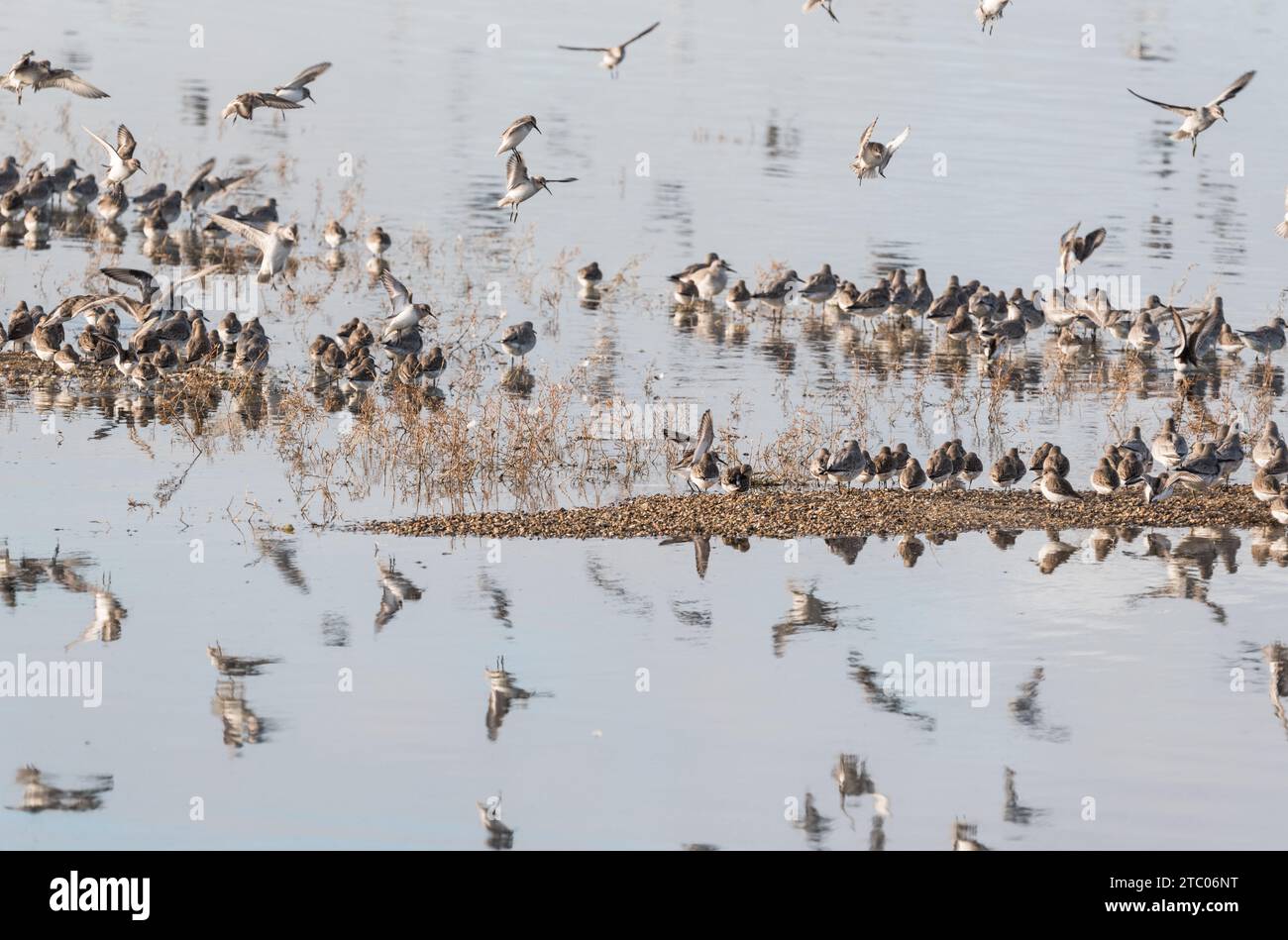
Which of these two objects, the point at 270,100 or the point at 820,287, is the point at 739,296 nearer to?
the point at 820,287

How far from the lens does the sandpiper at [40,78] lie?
25.8m

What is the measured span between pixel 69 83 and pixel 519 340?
759cm

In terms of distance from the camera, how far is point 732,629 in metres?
14.8

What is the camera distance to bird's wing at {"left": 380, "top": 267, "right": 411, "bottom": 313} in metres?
23.9

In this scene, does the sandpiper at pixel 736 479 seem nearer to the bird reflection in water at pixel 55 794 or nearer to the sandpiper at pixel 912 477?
the sandpiper at pixel 912 477

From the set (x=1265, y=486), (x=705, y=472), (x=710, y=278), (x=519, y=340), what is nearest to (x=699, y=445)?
(x=705, y=472)

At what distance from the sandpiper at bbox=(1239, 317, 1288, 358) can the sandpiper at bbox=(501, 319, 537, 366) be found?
9.93 meters

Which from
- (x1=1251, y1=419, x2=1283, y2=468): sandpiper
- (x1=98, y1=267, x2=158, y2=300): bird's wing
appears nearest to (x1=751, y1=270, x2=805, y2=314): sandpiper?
(x1=98, y1=267, x2=158, y2=300): bird's wing

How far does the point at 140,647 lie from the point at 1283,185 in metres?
35.3

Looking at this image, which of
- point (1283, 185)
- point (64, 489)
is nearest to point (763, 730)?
point (64, 489)

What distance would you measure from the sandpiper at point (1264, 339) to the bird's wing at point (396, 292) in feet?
37.9

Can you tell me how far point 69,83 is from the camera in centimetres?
2691

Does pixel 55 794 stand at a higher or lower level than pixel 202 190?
lower
